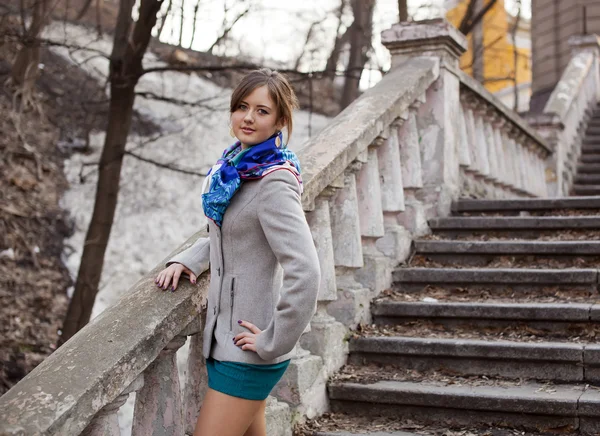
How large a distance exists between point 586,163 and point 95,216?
28.7 feet

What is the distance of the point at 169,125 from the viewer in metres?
13.0

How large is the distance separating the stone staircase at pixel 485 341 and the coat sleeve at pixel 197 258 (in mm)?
1135

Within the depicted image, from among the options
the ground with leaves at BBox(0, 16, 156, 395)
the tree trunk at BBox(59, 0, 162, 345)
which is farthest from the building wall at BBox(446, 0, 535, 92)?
the tree trunk at BBox(59, 0, 162, 345)

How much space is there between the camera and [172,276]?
2.76 meters

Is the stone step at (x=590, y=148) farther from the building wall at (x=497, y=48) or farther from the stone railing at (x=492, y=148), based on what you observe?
the building wall at (x=497, y=48)

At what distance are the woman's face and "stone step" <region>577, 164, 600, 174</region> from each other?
10.6 meters

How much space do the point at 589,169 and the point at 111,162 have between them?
27.3 ft

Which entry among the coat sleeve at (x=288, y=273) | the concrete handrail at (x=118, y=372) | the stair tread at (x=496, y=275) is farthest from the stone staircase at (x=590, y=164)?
the coat sleeve at (x=288, y=273)

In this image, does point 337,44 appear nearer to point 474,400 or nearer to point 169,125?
point 169,125

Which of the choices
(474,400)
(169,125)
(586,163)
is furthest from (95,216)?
(586,163)

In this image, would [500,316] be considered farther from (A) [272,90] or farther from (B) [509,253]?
(A) [272,90]

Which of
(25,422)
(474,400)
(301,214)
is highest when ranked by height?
(301,214)

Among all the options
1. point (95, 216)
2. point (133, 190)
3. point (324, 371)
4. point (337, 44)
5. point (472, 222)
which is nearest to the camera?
point (324, 371)

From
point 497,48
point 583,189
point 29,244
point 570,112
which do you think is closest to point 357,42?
point 570,112
